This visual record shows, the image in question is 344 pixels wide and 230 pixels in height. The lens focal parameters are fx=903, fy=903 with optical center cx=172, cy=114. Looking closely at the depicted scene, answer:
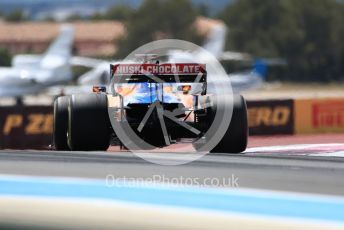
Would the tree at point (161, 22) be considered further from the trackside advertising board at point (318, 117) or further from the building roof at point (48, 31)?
the trackside advertising board at point (318, 117)

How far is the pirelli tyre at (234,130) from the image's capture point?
936 cm

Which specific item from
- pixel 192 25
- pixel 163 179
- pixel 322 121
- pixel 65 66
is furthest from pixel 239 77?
pixel 163 179

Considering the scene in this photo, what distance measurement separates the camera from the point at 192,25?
104 meters

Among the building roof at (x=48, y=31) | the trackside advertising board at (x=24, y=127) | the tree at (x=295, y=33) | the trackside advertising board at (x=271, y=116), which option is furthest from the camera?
the building roof at (x=48, y=31)

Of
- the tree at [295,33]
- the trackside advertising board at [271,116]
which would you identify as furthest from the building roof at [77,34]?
the trackside advertising board at [271,116]

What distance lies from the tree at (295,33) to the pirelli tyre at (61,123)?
96982mm

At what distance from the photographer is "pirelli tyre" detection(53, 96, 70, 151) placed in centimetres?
976

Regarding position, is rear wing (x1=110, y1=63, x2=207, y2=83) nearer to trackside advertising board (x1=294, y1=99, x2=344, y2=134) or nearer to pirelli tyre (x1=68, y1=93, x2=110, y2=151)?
pirelli tyre (x1=68, y1=93, x2=110, y2=151)

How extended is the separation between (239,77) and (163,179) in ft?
177

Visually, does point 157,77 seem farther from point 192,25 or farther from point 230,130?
point 192,25

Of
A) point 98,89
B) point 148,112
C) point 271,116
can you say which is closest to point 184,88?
point 148,112

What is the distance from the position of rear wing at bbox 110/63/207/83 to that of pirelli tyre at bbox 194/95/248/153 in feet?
1.32

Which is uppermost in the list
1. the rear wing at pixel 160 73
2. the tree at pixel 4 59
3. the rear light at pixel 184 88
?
the tree at pixel 4 59

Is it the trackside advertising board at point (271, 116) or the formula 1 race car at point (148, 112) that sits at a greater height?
the formula 1 race car at point (148, 112)
